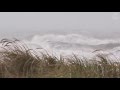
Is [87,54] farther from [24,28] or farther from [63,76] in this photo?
[24,28]

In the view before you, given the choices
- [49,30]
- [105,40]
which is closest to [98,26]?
[105,40]

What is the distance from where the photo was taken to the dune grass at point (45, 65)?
16.4 feet

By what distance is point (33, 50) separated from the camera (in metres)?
A: 5.34

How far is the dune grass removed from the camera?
16.4 feet

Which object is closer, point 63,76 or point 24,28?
point 63,76

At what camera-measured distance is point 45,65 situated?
203 inches
